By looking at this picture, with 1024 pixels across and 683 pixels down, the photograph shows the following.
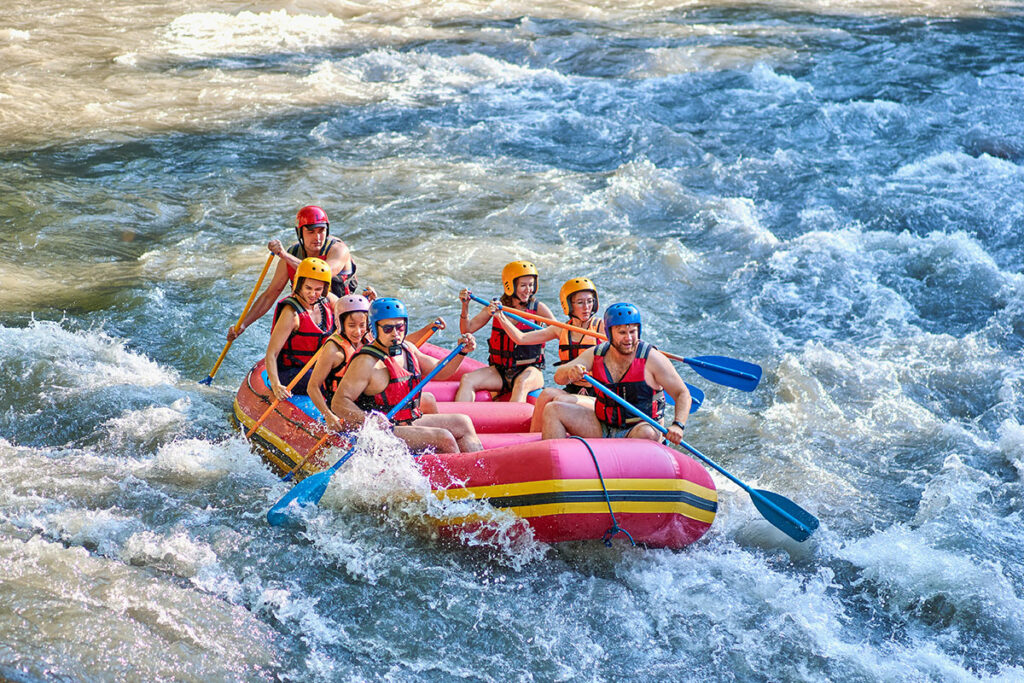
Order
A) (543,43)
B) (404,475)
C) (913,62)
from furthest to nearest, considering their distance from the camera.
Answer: (543,43)
(913,62)
(404,475)

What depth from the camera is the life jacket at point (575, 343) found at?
Result: 276 inches

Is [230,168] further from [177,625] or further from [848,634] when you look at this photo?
[848,634]

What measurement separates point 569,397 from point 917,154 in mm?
8767

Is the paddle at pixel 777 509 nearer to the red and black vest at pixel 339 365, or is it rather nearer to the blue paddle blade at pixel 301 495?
the red and black vest at pixel 339 365

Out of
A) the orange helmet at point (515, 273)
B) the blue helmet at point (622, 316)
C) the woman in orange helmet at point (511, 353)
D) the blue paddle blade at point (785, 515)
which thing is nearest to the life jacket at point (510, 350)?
the woman in orange helmet at point (511, 353)

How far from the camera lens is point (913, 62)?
17000mm

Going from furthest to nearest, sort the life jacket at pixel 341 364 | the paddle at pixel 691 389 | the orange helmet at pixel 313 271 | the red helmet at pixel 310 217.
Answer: the red helmet at pixel 310 217, the paddle at pixel 691 389, the orange helmet at pixel 313 271, the life jacket at pixel 341 364

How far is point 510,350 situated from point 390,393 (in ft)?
4.67

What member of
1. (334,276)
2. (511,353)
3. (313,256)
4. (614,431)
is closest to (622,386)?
(614,431)

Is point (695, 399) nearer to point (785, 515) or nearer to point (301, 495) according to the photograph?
point (785, 515)

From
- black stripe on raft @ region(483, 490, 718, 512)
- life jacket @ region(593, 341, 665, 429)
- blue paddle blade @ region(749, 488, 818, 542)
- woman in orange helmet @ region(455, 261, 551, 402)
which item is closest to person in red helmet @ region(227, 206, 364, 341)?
woman in orange helmet @ region(455, 261, 551, 402)

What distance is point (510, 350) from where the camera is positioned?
7293mm

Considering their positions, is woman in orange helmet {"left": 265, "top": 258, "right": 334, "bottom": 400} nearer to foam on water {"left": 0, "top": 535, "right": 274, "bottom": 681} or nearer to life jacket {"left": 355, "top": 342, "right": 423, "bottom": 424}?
life jacket {"left": 355, "top": 342, "right": 423, "bottom": 424}

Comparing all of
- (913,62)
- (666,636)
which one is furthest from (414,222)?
(913,62)
